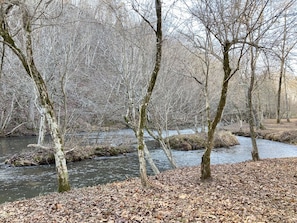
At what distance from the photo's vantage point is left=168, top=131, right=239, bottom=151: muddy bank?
815 inches

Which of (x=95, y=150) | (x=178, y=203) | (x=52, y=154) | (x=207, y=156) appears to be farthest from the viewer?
(x=95, y=150)

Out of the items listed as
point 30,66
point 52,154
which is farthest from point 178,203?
point 52,154

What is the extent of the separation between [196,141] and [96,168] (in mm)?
9157

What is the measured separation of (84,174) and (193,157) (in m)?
7.17

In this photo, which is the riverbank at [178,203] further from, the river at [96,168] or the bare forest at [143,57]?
the river at [96,168]

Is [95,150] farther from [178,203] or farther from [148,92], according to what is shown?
[178,203]

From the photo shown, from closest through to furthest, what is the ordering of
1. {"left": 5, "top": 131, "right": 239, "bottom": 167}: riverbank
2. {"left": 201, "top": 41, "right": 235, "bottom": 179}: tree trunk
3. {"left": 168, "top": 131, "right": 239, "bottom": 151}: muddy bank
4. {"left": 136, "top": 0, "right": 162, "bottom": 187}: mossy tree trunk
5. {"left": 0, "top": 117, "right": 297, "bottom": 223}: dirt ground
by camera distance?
{"left": 0, "top": 117, "right": 297, "bottom": 223}: dirt ground < {"left": 136, "top": 0, "right": 162, "bottom": 187}: mossy tree trunk < {"left": 201, "top": 41, "right": 235, "bottom": 179}: tree trunk < {"left": 5, "top": 131, "right": 239, "bottom": 167}: riverbank < {"left": 168, "top": 131, "right": 239, "bottom": 151}: muddy bank

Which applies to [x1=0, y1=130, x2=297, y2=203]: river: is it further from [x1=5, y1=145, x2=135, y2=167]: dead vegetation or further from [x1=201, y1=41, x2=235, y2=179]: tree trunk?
[x1=201, y1=41, x2=235, y2=179]: tree trunk

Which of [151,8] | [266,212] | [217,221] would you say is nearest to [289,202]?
[266,212]

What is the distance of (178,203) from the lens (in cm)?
598

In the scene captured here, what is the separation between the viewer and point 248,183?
7801mm

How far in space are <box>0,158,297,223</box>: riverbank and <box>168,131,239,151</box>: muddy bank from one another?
12.1 m

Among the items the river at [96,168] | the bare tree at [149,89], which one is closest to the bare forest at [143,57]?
the bare tree at [149,89]

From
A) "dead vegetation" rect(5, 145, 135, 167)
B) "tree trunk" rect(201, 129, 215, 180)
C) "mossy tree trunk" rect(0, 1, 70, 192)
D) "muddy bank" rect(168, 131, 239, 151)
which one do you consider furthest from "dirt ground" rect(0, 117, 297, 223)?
"muddy bank" rect(168, 131, 239, 151)
